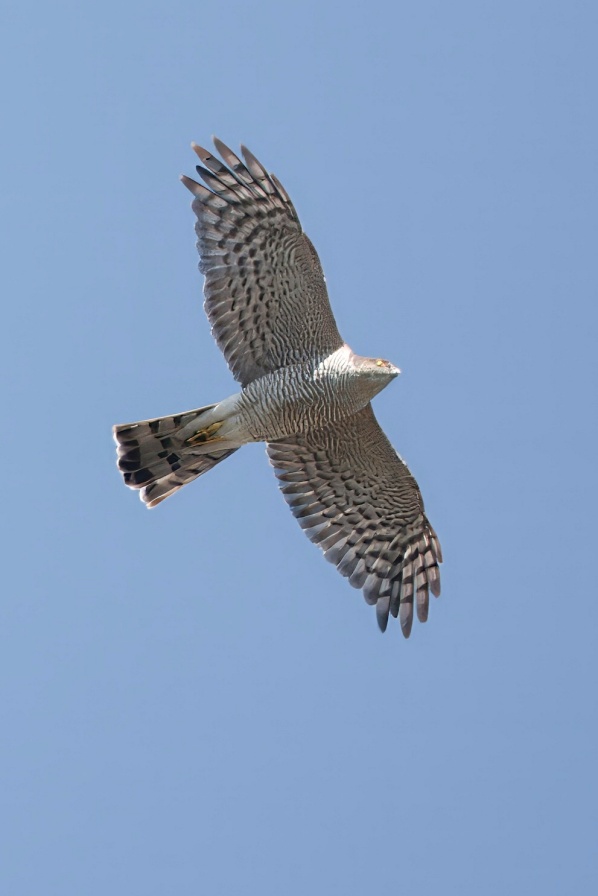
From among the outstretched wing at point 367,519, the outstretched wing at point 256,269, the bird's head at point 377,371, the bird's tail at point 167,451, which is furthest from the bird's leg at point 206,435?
the bird's head at point 377,371

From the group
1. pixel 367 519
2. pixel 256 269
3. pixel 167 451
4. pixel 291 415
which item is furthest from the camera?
pixel 367 519

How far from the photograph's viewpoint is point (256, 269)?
1560cm

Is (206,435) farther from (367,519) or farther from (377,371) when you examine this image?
(367,519)

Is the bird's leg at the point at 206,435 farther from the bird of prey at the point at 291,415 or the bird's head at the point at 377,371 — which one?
the bird's head at the point at 377,371

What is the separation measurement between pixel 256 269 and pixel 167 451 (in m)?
2.20

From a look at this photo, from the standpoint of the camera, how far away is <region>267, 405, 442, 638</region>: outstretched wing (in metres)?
17.1

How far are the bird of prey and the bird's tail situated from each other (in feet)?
0.03

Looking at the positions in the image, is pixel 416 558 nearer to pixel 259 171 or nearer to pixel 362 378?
pixel 362 378

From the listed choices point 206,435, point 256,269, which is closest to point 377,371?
point 256,269

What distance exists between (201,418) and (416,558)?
307cm

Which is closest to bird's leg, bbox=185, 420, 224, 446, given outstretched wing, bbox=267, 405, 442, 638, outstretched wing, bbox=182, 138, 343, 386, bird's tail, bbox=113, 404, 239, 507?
bird's tail, bbox=113, 404, 239, 507

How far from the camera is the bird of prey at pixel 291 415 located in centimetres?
1552

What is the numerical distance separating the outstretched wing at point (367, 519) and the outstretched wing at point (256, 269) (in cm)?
146

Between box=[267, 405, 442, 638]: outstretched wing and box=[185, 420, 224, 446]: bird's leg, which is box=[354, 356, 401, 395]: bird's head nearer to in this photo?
box=[267, 405, 442, 638]: outstretched wing
